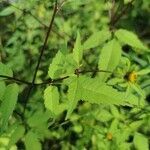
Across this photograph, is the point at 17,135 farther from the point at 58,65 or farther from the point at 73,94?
the point at 73,94

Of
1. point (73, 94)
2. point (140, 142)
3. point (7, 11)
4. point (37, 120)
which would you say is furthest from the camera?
point (7, 11)

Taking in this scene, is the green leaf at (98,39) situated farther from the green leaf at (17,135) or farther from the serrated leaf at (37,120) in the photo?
the green leaf at (17,135)

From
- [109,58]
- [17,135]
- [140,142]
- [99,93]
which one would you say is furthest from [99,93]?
[140,142]

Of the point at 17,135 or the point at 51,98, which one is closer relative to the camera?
the point at 51,98

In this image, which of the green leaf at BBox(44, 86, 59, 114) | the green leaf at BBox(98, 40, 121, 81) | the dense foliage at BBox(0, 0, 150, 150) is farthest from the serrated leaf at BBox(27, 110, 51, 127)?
the green leaf at BBox(44, 86, 59, 114)

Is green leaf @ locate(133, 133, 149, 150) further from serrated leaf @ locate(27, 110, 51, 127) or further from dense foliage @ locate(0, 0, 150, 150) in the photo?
serrated leaf @ locate(27, 110, 51, 127)

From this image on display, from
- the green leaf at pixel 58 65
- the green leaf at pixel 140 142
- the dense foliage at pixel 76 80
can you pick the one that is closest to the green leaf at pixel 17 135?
the dense foliage at pixel 76 80
